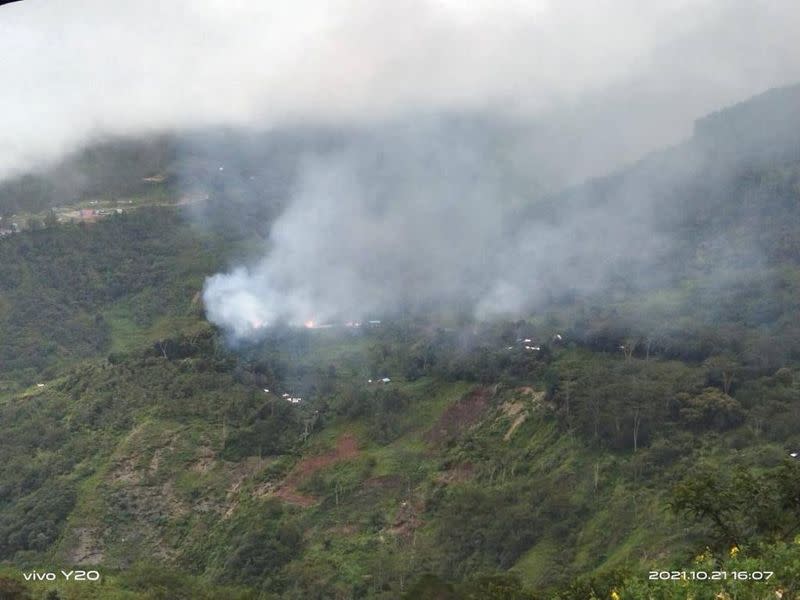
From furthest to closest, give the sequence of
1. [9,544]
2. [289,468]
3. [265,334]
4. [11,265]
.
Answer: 1. [11,265]
2. [265,334]
3. [289,468]
4. [9,544]

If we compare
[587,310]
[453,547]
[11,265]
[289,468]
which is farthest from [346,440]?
[11,265]

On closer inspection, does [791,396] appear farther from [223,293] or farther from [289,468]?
[223,293]

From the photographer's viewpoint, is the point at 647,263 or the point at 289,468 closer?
the point at 289,468

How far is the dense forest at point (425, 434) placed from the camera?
63.5 metres

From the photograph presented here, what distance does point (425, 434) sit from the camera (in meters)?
84.1

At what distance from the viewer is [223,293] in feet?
356

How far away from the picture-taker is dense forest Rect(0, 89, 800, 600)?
63.5m

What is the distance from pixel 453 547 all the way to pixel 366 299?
1840 inches

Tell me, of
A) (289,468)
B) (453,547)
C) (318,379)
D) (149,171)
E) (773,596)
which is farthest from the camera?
(149,171)

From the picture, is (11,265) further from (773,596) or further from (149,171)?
(773,596)

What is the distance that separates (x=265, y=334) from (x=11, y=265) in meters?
36.2

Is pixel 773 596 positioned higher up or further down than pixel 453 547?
higher up

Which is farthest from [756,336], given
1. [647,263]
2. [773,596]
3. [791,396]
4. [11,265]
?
[11,265]

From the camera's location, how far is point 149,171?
15262 cm
